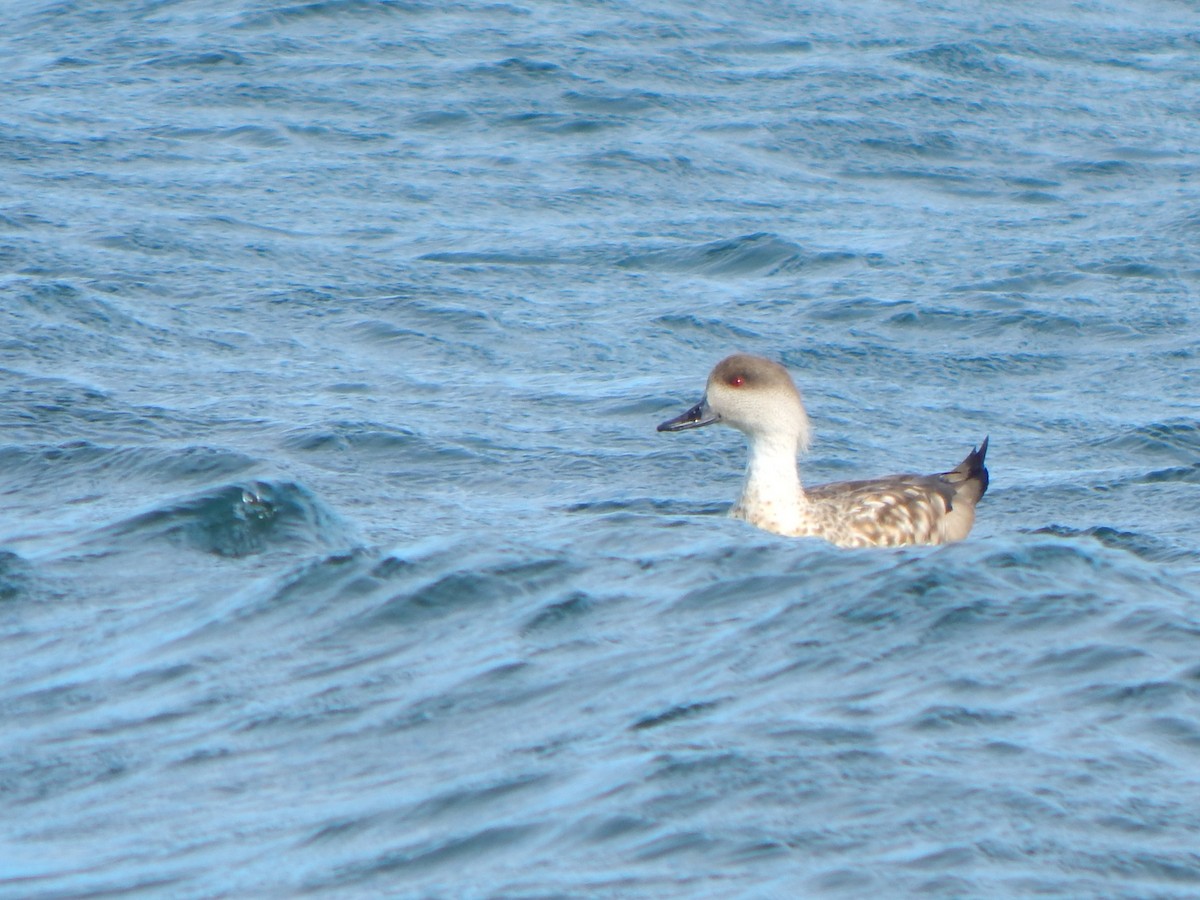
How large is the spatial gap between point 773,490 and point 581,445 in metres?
2.02

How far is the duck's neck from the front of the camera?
31.7 feet

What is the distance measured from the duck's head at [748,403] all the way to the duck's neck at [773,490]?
6 centimetres

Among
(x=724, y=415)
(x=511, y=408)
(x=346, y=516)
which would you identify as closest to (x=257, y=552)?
(x=346, y=516)

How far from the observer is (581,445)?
11477 mm

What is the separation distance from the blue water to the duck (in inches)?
18.5

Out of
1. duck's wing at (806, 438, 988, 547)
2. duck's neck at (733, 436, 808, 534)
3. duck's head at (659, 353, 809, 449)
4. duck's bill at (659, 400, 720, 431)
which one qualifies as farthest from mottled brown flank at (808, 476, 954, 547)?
duck's bill at (659, 400, 720, 431)

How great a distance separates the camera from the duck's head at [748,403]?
32.3 feet

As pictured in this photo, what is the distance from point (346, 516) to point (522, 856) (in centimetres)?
414

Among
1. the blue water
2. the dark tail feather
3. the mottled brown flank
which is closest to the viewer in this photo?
the blue water

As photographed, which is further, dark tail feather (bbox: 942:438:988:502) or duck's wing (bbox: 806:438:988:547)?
dark tail feather (bbox: 942:438:988:502)

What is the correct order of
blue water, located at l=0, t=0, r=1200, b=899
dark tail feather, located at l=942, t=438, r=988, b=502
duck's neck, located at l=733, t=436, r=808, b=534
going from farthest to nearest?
1. dark tail feather, located at l=942, t=438, r=988, b=502
2. duck's neck, located at l=733, t=436, r=808, b=534
3. blue water, located at l=0, t=0, r=1200, b=899

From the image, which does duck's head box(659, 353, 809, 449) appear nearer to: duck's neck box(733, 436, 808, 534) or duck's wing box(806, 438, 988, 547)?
duck's neck box(733, 436, 808, 534)

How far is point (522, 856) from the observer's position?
567 cm

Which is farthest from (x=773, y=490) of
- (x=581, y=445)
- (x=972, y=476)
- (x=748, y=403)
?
(x=581, y=445)
